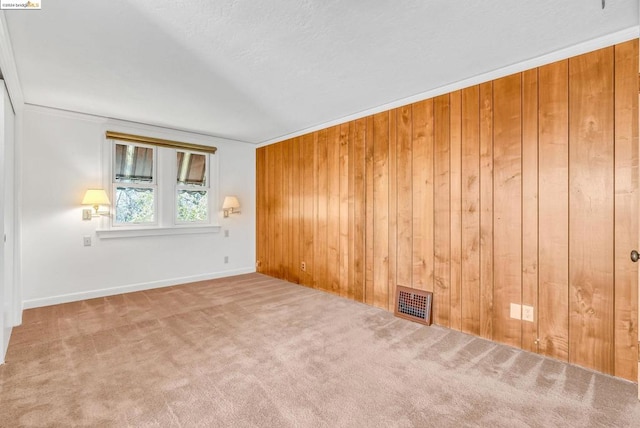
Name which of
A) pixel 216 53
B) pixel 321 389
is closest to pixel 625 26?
pixel 216 53

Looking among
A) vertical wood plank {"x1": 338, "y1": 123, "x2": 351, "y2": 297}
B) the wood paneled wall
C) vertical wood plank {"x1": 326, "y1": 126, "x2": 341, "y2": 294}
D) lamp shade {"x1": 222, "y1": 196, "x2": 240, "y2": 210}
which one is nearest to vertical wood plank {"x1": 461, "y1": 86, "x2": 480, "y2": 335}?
the wood paneled wall

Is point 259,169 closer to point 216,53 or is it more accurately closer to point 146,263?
point 146,263

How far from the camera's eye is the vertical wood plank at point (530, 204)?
2350 mm

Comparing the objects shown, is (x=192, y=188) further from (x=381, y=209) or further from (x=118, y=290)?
(x=381, y=209)

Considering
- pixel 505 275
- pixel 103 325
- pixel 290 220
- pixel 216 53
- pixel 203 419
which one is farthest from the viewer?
pixel 290 220

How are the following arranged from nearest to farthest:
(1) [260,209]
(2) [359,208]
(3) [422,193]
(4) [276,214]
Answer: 1. (3) [422,193]
2. (2) [359,208]
3. (4) [276,214]
4. (1) [260,209]

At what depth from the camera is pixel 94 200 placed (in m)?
3.59

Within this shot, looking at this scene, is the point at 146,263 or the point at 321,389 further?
the point at 146,263

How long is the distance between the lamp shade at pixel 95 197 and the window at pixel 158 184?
0.97 ft

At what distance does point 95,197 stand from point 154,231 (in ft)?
2.81

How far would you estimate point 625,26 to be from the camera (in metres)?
1.95

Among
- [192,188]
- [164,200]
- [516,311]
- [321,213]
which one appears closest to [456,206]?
[516,311]

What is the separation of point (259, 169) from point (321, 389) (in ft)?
13.3

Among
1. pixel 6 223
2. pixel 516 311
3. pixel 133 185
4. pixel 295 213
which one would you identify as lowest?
pixel 516 311
